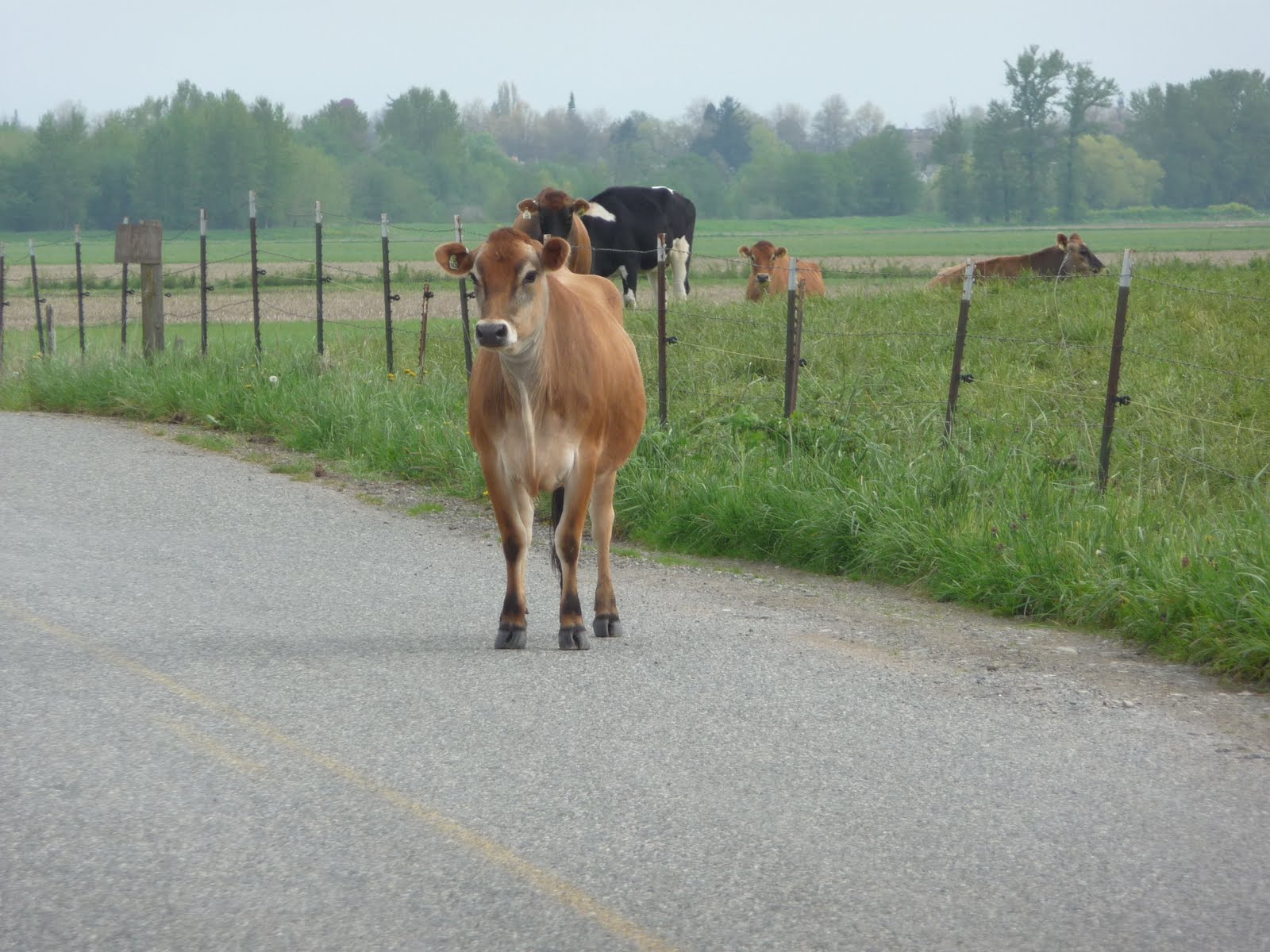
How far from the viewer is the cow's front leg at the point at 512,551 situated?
23.8 ft

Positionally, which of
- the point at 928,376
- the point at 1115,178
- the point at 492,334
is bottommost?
the point at 928,376

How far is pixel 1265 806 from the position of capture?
5.14 m

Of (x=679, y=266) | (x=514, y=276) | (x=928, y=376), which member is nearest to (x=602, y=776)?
(x=514, y=276)

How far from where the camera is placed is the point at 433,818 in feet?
16.4

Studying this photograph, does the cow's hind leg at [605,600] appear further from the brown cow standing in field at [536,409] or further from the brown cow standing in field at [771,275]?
the brown cow standing in field at [771,275]

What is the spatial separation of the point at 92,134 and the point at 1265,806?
13254 centimetres

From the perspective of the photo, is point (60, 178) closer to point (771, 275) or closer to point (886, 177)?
point (886, 177)

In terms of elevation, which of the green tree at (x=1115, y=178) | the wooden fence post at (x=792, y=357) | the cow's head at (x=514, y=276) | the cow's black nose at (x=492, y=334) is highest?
the green tree at (x=1115, y=178)

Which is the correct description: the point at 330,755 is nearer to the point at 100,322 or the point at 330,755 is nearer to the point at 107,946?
the point at 107,946

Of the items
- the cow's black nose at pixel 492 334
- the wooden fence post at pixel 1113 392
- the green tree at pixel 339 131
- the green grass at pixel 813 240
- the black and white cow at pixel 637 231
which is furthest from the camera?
the green tree at pixel 339 131

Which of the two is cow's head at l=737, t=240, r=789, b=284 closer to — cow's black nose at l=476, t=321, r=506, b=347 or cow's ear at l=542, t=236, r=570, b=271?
cow's ear at l=542, t=236, r=570, b=271

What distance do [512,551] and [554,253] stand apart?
1421 millimetres

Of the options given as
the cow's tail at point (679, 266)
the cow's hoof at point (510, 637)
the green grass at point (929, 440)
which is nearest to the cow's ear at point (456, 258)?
the cow's hoof at point (510, 637)

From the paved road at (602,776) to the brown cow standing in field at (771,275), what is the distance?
15801mm
